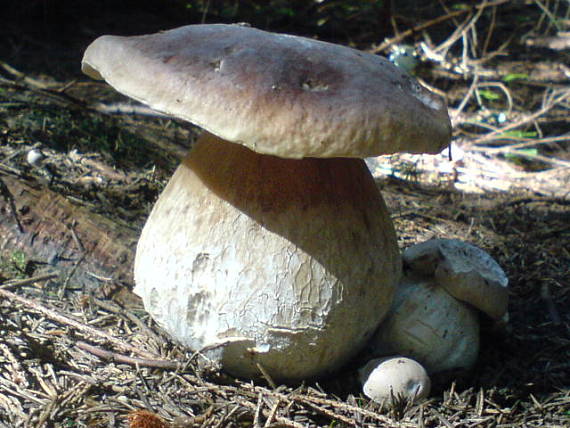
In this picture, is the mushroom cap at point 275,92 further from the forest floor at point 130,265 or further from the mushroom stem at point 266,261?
the forest floor at point 130,265

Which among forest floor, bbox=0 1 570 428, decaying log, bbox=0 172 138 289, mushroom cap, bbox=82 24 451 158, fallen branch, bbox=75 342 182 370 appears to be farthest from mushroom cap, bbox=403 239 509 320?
decaying log, bbox=0 172 138 289

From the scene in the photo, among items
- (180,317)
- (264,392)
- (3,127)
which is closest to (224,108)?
(180,317)

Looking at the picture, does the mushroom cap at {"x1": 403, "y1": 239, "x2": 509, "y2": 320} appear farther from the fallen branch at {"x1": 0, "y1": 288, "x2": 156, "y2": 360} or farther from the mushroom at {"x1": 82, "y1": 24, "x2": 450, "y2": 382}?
the fallen branch at {"x1": 0, "y1": 288, "x2": 156, "y2": 360}

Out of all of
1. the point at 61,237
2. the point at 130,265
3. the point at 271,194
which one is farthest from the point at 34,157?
the point at 271,194

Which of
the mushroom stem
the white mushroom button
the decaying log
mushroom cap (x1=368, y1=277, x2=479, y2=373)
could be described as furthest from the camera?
the white mushroom button

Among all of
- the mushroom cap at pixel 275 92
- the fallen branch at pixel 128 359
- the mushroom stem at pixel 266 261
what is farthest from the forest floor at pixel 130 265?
the mushroom cap at pixel 275 92
